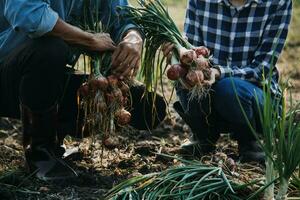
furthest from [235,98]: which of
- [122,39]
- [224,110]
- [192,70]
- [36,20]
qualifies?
[36,20]

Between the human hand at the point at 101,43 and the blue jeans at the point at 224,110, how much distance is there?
42 cm

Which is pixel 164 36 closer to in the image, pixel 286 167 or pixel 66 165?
pixel 66 165

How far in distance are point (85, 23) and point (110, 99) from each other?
40 centimetres

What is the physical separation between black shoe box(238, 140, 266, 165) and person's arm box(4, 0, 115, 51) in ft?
3.39

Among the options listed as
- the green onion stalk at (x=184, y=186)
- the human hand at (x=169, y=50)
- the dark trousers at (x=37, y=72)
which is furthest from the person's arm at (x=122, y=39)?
the green onion stalk at (x=184, y=186)

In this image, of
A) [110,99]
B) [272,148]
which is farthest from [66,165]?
[272,148]

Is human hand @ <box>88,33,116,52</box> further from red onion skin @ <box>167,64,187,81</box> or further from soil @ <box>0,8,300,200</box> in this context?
soil @ <box>0,8,300,200</box>

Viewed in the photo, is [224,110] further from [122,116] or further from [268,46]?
[122,116]

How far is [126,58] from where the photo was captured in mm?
3195

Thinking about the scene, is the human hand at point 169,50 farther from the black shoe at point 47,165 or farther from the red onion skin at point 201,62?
the black shoe at point 47,165

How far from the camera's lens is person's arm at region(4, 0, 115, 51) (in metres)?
2.99

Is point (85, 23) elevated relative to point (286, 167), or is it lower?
elevated

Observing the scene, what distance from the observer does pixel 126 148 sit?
3721 millimetres

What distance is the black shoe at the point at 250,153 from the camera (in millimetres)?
3494
